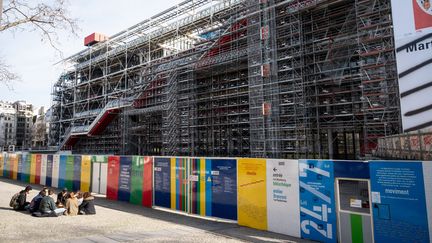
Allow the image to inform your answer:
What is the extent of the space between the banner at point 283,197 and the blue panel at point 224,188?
50.3 inches

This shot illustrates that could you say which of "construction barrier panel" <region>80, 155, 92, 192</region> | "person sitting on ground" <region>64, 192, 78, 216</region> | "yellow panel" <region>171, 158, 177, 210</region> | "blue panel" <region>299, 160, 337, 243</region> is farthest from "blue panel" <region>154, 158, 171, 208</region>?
"construction barrier panel" <region>80, 155, 92, 192</region>

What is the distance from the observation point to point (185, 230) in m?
8.84

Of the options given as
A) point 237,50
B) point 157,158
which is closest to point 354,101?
point 237,50

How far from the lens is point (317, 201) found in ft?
26.3

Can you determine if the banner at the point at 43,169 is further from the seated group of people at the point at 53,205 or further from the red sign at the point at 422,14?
the red sign at the point at 422,14

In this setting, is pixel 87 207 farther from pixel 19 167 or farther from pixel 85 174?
pixel 19 167

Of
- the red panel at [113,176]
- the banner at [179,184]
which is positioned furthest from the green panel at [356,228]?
the red panel at [113,176]

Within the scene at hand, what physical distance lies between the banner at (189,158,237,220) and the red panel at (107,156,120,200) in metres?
4.93

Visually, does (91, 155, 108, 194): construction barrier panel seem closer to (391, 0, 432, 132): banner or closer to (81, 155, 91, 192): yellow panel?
Result: (81, 155, 91, 192): yellow panel

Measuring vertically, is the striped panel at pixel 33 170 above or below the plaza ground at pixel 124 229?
above

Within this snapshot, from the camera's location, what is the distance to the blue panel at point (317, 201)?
7.77m

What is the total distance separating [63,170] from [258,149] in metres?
11.7

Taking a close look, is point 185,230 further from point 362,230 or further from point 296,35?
point 296,35

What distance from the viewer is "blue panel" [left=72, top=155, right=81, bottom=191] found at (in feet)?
56.7
